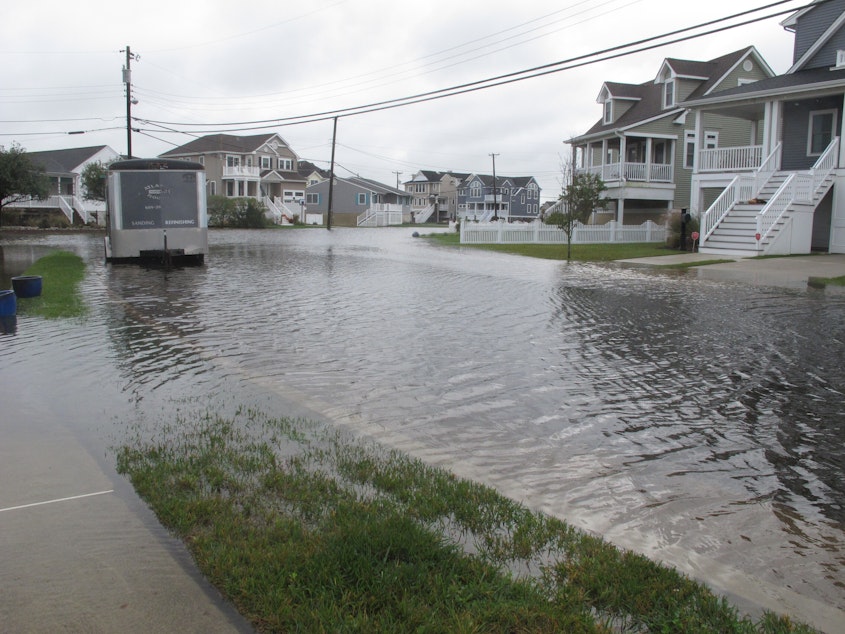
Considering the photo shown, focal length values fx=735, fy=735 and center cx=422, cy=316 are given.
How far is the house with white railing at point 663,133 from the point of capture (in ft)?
140

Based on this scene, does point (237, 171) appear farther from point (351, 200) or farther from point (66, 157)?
point (351, 200)

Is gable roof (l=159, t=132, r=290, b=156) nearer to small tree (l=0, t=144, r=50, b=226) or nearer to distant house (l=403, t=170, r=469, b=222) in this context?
small tree (l=0, t=144, r=50, b=226)

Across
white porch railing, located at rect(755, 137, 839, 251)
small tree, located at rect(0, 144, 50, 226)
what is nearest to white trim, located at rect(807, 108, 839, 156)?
white porch railing, located at rect(755, 137, 839, 251)

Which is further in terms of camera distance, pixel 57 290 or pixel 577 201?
pixel 577 201

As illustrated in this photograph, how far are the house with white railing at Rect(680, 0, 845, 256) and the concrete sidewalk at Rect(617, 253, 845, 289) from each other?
1247 mm

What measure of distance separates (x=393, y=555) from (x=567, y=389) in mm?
4654

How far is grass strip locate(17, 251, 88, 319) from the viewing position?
45.9 ft

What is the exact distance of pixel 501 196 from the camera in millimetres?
123625

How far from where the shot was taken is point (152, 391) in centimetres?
805

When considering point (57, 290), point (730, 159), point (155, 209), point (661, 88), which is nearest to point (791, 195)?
point (730, 159)

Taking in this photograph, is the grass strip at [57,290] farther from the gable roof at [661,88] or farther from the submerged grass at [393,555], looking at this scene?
the gable roof at [661,88]

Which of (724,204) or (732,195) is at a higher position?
(732,195)

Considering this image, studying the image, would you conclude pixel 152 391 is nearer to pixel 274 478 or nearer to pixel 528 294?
pixel 274 478

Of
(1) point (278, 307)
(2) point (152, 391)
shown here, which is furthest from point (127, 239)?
(2) point (152, 391)
